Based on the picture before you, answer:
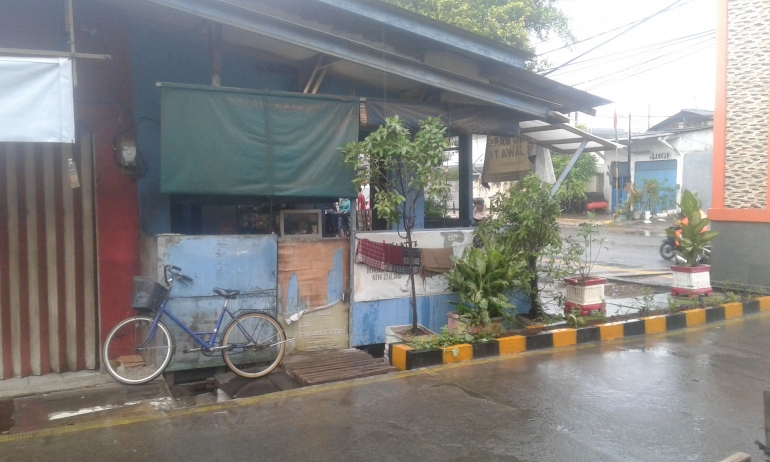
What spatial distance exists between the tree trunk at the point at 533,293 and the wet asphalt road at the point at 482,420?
1461mm

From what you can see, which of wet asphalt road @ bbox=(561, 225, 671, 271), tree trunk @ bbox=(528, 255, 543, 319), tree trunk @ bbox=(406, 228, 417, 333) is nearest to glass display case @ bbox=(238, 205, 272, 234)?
tree trunk @ bbox=(406, 228, 417, 333)

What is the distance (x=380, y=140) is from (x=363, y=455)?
3.60 m

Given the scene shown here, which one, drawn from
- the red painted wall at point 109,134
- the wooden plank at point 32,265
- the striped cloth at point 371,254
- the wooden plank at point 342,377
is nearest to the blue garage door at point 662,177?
the striped cloth at point 371,254

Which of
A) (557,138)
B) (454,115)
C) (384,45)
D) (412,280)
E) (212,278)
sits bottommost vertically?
(412,280)

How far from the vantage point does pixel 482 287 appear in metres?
7.66

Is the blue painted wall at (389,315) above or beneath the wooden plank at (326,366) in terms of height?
above

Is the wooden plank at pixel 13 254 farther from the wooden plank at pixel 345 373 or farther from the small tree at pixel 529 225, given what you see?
the small tree at pixel 529 225

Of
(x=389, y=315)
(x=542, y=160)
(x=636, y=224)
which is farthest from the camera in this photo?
(x=636, y=224)

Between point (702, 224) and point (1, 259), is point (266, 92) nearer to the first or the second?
point (1, 259)

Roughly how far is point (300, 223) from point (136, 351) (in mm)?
2584

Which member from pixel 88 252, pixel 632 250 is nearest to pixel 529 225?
pixel 88 252

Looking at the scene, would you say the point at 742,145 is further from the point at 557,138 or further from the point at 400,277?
the point at 400,277

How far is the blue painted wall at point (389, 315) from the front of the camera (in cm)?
761

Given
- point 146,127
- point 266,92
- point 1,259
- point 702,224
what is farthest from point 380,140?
point 702,224
